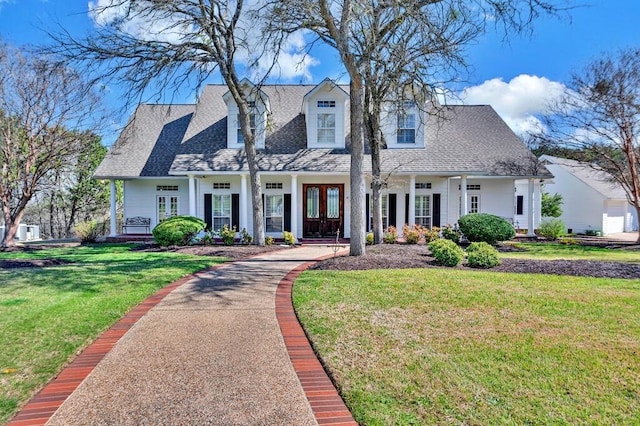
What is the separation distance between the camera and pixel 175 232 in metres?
14.1

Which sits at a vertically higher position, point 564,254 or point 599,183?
point 599,183

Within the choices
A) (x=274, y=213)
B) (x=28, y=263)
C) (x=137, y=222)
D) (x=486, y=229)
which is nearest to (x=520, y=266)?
(x=486, y=229)

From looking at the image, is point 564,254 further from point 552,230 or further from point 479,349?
point 479,349

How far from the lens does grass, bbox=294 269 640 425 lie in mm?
3047

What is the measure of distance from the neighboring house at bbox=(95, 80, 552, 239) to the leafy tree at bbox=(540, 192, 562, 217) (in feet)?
27.3

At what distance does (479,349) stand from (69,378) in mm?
4160

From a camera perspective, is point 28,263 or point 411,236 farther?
point 411,236

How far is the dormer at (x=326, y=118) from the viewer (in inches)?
689

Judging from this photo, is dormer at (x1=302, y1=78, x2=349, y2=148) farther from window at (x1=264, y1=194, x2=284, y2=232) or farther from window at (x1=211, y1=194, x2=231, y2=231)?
window at (x1=211, y1=194, x2=231, y2=231)

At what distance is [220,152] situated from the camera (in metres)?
17.3

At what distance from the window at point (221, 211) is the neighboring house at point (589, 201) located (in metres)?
19.8

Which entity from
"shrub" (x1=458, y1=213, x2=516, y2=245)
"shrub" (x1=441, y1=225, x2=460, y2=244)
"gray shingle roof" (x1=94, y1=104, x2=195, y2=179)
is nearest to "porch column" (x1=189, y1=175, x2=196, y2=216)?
"gray shingle roof" (x1=94, y1=104, x2=195, y2=179)

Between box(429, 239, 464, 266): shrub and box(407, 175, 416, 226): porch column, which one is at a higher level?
box(407, 175, 416, 226): porch column

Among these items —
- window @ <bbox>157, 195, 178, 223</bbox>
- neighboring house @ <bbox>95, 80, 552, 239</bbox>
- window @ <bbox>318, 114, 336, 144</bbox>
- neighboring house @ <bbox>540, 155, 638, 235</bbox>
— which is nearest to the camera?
neighboring house @ <bbox>95, 80, 552, 239</bbox>
